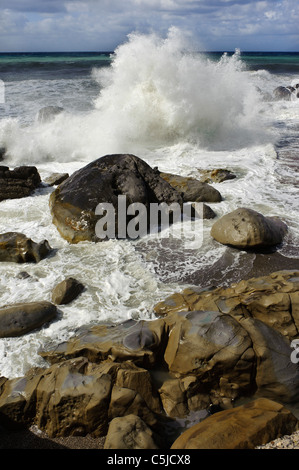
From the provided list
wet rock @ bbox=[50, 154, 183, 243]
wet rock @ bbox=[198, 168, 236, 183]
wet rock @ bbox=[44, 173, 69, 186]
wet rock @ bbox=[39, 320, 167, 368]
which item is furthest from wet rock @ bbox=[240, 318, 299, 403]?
wet rock @ bbox=[44, 173, 69, 186]

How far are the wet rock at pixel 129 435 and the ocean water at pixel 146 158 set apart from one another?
4.29 ft

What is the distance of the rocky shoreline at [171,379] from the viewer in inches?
114

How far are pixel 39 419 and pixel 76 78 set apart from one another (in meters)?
27.5

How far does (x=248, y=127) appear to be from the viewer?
13602mm

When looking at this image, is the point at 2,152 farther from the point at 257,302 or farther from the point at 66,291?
the point at 257,302

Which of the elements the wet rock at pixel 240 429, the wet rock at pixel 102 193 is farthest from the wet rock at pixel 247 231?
the wet rock at pixel 240 429

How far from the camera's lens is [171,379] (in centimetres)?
A: 349

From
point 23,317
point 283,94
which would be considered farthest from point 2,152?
point 283,94

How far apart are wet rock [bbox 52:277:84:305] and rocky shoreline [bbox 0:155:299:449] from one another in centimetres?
25

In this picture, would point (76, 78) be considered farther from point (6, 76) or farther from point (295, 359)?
point (295, 359)

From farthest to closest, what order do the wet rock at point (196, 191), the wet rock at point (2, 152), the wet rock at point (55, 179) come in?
1. the wet rock at point (2, 152)
2. the wet rock at point (55, 179)
3. the wet rock at point (196, 191)

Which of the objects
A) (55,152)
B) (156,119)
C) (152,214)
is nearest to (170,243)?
(152,214)

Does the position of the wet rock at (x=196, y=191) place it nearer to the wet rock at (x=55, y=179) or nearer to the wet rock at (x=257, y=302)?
the wet rock at (x=55, y=179)

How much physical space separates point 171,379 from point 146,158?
8.13 m
